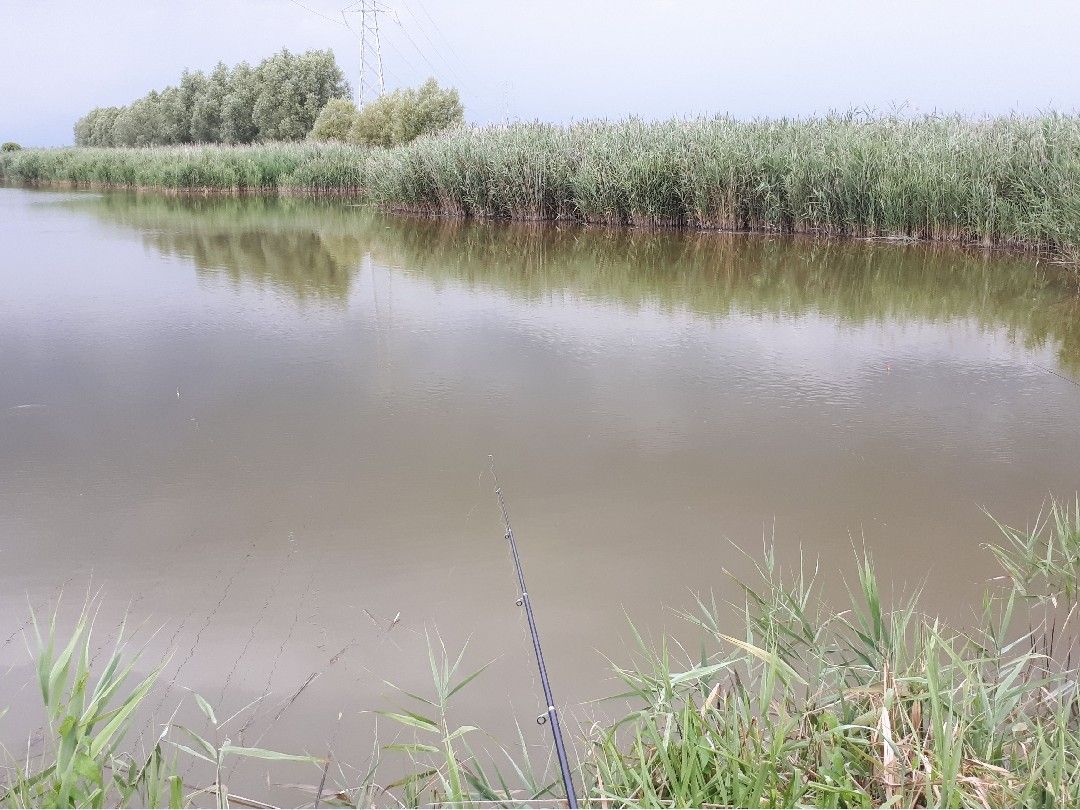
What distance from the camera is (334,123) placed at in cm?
2630

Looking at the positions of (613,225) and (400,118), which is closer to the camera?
(613,225)

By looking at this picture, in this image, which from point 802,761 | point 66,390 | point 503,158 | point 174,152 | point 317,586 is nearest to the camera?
point 802,761

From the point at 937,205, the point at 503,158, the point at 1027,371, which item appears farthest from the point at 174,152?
the point at 1027,371

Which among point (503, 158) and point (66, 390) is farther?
point (503, 158)

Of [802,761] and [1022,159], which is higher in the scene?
[1022,159]

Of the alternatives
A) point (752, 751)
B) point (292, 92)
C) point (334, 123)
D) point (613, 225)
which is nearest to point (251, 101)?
point (292, 92)

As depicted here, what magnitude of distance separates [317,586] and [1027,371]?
12.0ft

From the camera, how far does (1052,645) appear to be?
173 cm

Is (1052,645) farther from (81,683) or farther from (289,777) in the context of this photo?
(81,683)

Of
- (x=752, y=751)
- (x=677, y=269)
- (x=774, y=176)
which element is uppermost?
(x=774, y=176)

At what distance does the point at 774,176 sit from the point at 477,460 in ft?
21.9

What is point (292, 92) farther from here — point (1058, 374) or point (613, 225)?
point (1058, 374)

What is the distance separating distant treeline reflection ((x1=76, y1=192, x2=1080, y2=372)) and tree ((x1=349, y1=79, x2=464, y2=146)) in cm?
1244

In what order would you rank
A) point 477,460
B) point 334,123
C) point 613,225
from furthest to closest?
1. point 334,123
2. point 613,225
3. point 477,460
